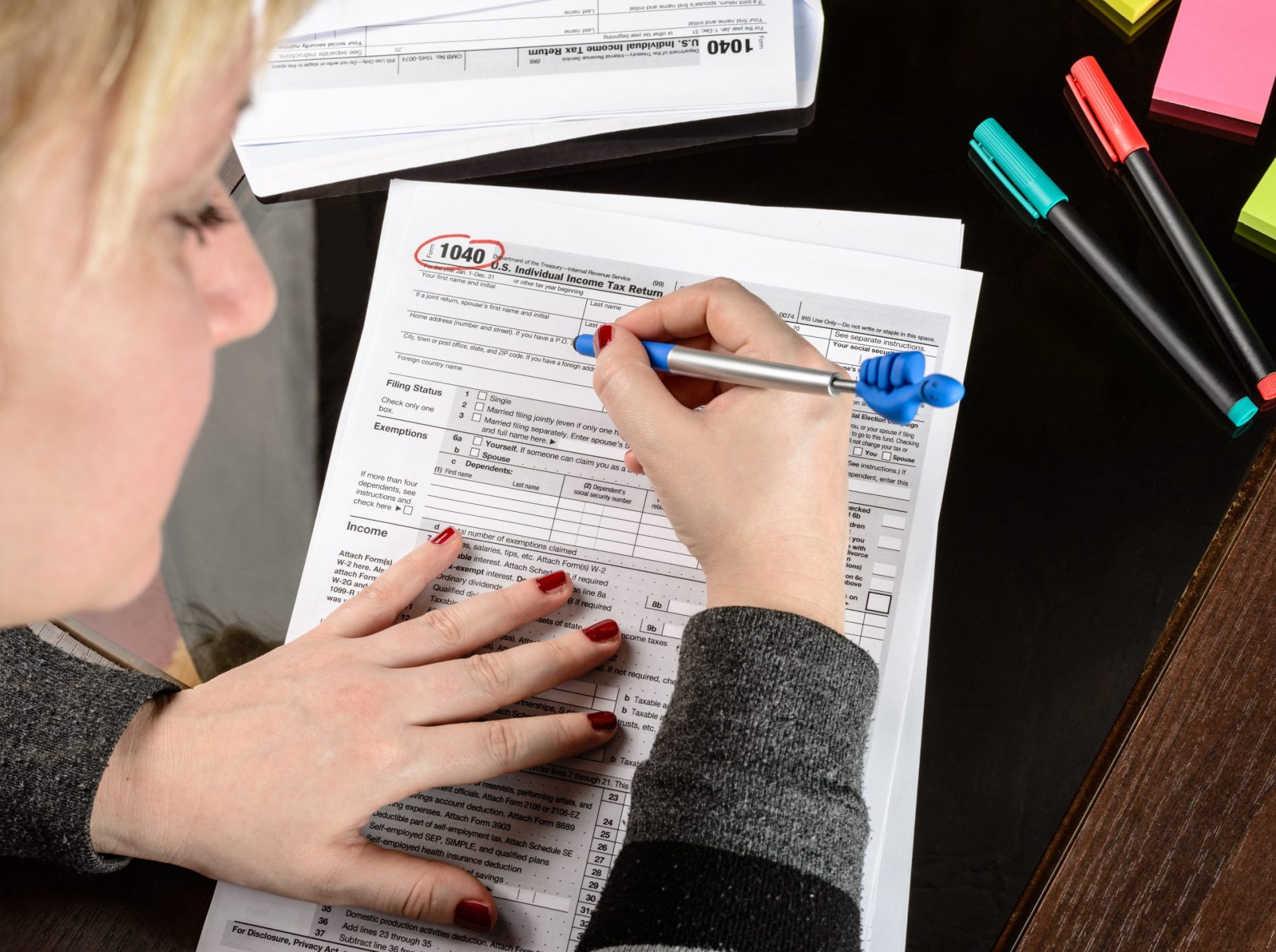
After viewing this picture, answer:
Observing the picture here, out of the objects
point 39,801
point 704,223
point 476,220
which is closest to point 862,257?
point 704,223

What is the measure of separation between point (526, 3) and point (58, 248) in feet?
1.42

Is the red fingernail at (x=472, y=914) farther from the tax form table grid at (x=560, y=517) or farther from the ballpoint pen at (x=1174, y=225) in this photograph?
the ballpoint pen at (x=1174, y=225)

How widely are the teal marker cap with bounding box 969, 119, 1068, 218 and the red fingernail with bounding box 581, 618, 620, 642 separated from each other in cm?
36

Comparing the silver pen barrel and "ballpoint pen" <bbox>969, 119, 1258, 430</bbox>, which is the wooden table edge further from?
the silver pen barrel

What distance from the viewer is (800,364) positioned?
0.45 metres

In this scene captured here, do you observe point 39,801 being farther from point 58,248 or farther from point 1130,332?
point 1130,332

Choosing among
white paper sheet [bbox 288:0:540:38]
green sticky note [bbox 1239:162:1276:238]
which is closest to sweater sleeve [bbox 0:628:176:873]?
white paper sheet [bbox 288:0:540:38]

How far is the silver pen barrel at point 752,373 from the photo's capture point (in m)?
0.42

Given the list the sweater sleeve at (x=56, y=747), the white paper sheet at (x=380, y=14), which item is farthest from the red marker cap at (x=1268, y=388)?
the sweater sleeve at (x=56, y=747)

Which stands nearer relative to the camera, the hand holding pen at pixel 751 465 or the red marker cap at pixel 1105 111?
the hand holding pen at pixel 751 465

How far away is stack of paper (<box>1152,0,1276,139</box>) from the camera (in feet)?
1.85

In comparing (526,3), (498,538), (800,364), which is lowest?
(498,538)

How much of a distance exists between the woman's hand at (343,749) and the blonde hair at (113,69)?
0.28 m

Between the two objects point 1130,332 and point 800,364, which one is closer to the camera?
point 800,364
